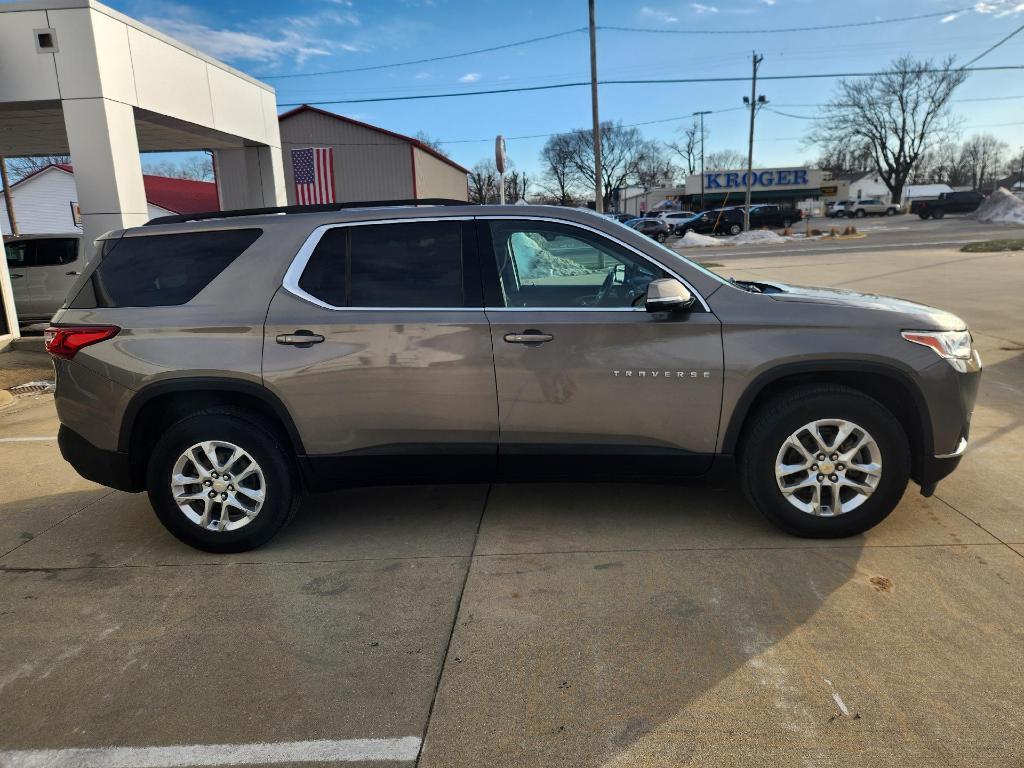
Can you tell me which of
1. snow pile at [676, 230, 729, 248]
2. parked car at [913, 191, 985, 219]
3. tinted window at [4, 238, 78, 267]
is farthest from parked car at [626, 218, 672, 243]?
tinted window at [4, 238, 78, 267]

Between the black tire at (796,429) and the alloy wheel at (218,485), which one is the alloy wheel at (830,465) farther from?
the alloy wheel at (218,485)

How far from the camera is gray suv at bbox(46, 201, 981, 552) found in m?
3.60

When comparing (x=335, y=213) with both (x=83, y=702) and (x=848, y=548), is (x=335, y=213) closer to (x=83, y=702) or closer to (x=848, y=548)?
(x=83, y=702)

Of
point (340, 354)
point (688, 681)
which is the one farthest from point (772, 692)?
point (340, 354)

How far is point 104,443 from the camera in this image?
3.87 m

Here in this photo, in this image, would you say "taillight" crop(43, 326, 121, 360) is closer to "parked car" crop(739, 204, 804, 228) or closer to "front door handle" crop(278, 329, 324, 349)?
"front door handle" crop(278, 329, 324, 349)

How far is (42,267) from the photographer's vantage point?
12609 millimetres

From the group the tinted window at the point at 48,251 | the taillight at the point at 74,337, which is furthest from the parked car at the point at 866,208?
the taillight at the point at 74,337

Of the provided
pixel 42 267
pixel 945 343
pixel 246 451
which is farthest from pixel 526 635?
pixel 42 267

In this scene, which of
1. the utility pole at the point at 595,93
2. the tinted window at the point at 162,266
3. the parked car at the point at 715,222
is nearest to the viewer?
the tinted window at the point at 162,266

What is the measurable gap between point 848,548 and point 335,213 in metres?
3.24

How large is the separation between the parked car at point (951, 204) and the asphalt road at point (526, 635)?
5613cm

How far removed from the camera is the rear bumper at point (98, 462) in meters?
3.88

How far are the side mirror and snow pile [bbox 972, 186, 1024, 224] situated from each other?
47.2m
